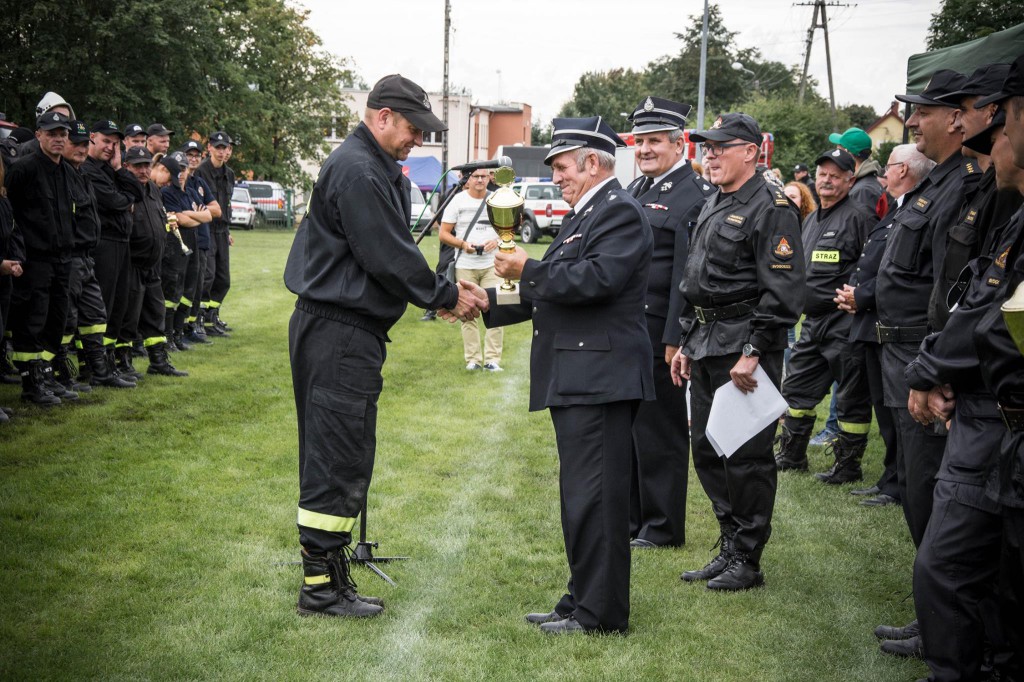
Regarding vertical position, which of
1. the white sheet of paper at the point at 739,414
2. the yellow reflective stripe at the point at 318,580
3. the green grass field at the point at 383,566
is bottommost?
the green grass field at the point at 383,566

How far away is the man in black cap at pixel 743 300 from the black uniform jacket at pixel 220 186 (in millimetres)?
9034

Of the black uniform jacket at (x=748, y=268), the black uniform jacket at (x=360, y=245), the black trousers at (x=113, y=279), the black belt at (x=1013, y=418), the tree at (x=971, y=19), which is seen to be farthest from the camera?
the tree at (x=971, y=19)

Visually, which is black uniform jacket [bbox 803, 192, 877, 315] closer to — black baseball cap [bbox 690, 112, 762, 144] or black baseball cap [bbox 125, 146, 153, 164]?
black baseball cap [bbox 690, 112, 762, 144]

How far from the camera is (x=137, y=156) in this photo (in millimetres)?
10047

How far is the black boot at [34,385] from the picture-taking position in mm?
8789

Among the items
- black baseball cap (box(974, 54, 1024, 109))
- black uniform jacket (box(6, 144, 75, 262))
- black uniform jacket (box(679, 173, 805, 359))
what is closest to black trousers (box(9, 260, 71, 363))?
black uniform jacket (box(6, 144, 75, 262))

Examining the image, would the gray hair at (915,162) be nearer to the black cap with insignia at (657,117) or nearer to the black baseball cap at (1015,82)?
the black cap with insignia at (657,117)

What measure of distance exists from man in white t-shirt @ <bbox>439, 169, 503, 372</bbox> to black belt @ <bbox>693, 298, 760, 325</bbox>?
6077 millimetres

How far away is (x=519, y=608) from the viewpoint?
495 centimetres

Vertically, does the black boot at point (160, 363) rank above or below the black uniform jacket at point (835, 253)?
below

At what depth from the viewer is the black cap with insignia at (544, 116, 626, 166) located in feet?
15.0

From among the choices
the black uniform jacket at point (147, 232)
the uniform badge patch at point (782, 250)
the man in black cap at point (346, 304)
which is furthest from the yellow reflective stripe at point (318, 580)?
the black uniform jacket at point (147, 232)

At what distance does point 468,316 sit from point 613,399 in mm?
1130

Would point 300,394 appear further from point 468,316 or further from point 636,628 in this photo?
point 636,628
